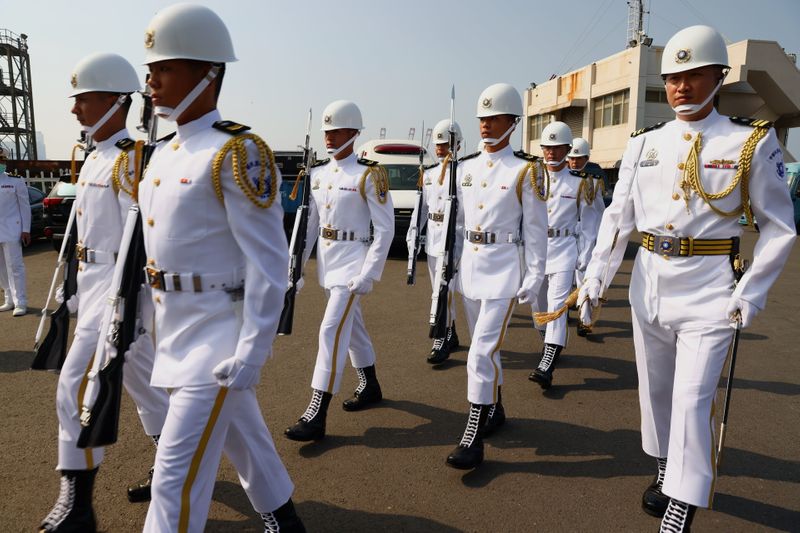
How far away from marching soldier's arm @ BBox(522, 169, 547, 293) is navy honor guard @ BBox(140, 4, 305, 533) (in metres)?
2.37

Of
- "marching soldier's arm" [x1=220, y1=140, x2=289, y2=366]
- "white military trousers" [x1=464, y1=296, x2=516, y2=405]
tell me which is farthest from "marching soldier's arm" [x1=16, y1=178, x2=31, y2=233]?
"marching soldier's arm" [x1=220, y1=140, x2=289, y2=366]

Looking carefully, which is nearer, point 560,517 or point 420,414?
point 560,517

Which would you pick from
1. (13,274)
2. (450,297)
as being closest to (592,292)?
(450,297)

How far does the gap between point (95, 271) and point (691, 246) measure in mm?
3127

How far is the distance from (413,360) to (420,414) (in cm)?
156

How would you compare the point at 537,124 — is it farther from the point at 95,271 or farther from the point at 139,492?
the point at 139,492

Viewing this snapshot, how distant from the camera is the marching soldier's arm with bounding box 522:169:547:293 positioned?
14.6 ft

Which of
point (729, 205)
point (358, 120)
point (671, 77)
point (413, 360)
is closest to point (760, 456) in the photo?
point (729, 205)

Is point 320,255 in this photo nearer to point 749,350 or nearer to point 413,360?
point 413,360

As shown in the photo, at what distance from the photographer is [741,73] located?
103 ft

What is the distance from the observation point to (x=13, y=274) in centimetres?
901

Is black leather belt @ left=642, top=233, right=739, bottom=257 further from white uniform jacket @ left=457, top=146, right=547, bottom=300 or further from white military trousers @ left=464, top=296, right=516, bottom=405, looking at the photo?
white military trousers @ left=464, top=296, right=516, bottom=405

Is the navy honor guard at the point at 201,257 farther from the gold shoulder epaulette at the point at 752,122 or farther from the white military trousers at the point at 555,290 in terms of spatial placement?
the white military trousers at the point at 555,290

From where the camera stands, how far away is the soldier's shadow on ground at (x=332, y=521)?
3355mm
